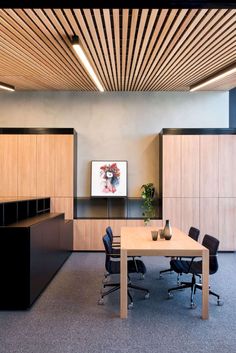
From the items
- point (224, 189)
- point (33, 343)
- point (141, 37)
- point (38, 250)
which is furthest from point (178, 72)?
point (33, 343)

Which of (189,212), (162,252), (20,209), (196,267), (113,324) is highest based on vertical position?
(20,209)

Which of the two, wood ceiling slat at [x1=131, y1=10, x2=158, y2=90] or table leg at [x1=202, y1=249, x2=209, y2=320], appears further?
wood ceiling slat at [x1=131, y1=10, x2=158, y2=90]

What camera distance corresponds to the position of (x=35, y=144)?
7.12 meters

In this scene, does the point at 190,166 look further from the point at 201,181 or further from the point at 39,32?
the point at 39,32

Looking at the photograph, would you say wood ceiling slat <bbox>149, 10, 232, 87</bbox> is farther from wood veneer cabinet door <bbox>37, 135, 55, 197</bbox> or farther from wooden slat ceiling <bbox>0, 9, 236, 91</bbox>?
wood veneer cabinet door <bbox>37, 135, 55, 197</bbox>

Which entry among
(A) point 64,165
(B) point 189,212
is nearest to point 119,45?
(A) point 64,165

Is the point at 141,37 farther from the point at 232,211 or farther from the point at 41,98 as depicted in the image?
the point at 232,211

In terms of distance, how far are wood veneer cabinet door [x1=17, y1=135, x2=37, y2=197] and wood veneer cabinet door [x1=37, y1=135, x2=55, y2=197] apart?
106 mm

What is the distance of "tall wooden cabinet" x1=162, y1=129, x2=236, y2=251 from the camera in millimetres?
7105

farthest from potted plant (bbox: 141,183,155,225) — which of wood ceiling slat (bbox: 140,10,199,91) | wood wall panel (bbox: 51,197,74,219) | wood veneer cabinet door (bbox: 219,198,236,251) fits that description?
wood ceiling slat (bbox: 140,10,199,91)

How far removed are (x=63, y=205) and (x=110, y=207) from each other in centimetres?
127

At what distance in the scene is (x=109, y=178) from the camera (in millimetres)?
7590

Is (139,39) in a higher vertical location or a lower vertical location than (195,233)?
higher

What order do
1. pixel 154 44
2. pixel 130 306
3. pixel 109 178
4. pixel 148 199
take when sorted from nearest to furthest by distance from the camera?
pixel 130 306
pixel 154 44
pixel 148 199
pixel 109 178
